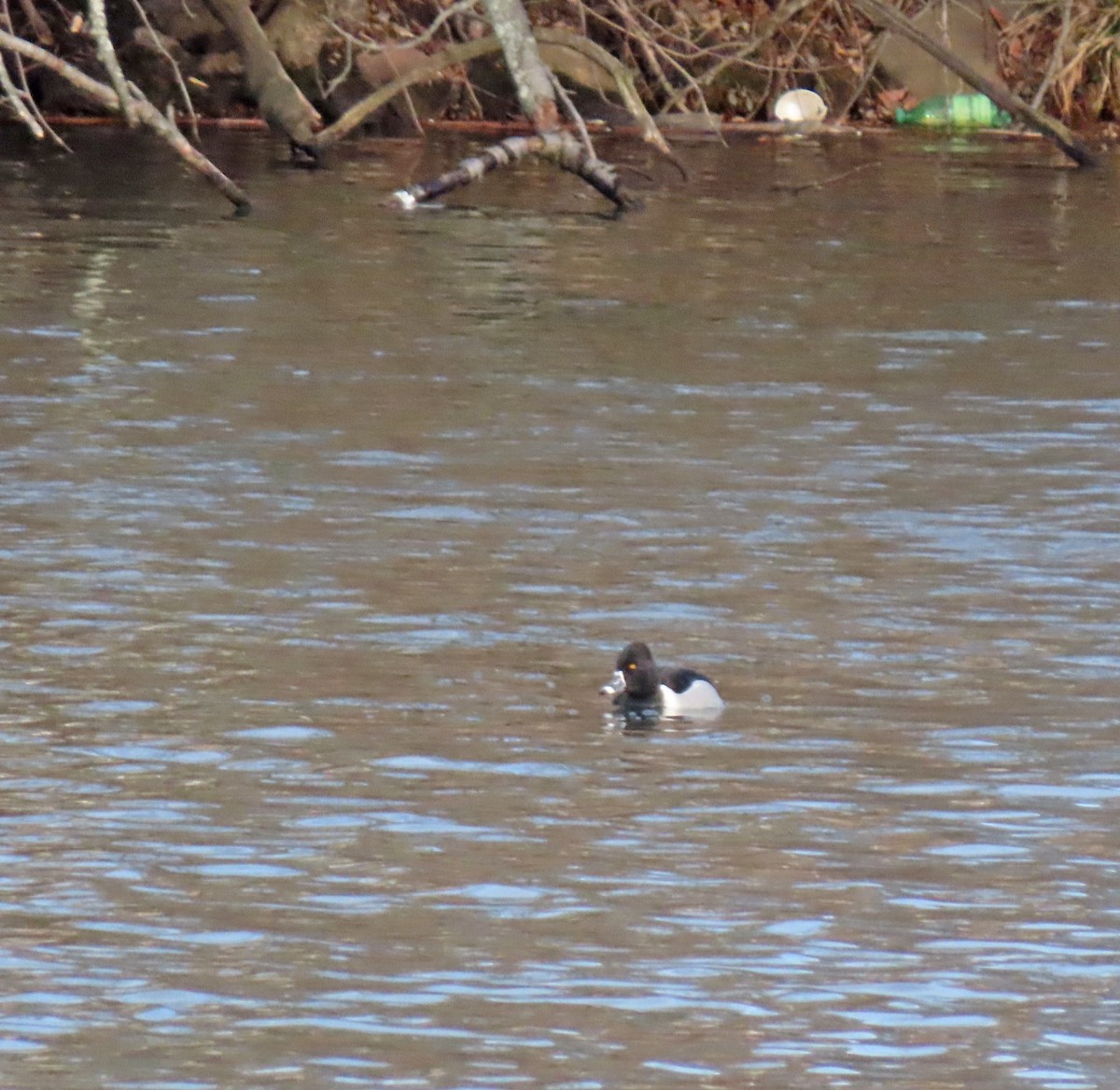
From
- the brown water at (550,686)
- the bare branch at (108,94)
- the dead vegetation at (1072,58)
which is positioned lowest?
the brown water at (550,686)

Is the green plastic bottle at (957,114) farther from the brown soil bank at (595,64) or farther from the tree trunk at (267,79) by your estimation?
the tree trunk at (267,79)

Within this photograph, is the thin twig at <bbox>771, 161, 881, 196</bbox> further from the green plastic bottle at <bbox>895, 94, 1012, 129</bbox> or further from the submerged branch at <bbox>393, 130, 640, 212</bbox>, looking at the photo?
the submerged branch at <bbox>393, 130, 640, 212</bbox>

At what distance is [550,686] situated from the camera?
27.4 feet

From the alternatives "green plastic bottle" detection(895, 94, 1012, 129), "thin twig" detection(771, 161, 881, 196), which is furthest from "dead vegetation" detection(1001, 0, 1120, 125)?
"thin twig" detection(771, 161, 881, 196)

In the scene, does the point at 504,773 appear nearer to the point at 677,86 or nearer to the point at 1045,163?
the point at 1045,163

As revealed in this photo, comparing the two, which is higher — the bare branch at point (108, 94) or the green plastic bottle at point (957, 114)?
the bare branch at point (108, 94)

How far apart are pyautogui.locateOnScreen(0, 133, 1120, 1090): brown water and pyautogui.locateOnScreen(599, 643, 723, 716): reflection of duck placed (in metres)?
0.11

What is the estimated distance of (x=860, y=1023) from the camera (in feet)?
18.5

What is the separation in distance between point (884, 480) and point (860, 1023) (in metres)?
6.21

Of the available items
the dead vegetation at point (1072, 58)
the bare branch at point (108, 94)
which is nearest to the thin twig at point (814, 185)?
the dead vegetation at point (1072, 58)

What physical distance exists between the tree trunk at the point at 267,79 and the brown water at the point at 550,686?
241 inches

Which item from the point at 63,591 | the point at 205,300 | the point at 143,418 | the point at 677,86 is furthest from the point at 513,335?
the point at 677,86

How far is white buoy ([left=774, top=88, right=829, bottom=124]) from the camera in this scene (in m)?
30.8

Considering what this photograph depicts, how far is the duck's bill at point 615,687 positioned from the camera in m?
8.04
